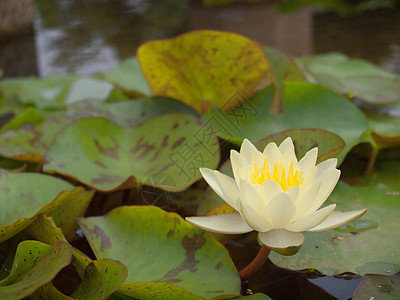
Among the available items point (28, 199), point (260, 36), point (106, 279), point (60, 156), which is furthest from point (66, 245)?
point (260, 36)

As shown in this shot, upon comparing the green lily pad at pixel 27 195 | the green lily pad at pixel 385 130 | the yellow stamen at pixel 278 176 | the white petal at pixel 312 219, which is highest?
the yellow stamen at pixel 278 176

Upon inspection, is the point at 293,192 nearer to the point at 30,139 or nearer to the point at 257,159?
the point at 257,159

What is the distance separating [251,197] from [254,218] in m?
0.02

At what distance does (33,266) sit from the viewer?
1.53ft

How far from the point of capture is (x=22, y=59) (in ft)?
7.50

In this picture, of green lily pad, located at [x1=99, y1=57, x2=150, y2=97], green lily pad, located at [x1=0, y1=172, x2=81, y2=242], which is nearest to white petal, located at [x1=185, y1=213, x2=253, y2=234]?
green lily pad, located at [x1=0, y1=172, x2=81, y2=242]

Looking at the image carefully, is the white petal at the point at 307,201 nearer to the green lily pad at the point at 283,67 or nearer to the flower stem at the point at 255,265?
the flower stem at the point at 255,265

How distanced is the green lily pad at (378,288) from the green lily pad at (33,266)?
313 mm

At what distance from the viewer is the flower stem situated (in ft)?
1.60

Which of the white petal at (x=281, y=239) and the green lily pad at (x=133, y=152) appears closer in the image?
the white petal at (x=281, y=239)

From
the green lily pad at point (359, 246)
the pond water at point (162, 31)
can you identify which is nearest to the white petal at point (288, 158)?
the green lily pad at point (359, 246)

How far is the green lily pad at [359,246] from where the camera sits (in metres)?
0.52

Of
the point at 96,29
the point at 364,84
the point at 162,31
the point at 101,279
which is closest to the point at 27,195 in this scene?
the point at 101,279

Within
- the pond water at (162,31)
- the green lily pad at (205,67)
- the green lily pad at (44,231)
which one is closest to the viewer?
the green lily pad at (44,231)
